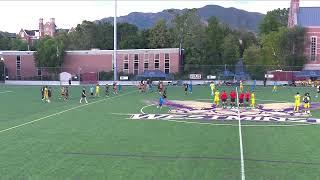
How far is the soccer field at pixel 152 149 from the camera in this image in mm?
13219

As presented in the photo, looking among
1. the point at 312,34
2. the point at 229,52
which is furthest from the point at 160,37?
the point at 312,34

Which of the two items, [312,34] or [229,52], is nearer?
[312,34]

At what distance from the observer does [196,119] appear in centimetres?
2616

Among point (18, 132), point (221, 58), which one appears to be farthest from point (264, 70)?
point (18, 132)

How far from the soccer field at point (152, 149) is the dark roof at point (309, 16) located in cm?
6641

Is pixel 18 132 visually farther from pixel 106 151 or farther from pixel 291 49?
pixel 291 49

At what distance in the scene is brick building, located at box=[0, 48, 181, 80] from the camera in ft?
267

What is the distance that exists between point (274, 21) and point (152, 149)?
98.1 m

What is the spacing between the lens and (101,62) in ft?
277

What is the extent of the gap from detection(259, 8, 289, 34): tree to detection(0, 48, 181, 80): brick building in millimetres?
33502

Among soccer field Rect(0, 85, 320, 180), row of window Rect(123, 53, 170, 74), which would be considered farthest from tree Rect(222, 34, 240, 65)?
soccer field Rect(0, 85, 320, 180)

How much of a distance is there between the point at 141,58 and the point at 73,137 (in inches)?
2495

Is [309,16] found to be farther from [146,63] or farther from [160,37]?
[146,63]

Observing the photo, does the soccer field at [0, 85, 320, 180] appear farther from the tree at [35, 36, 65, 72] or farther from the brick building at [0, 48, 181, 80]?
the tree at [35, 36, 65, 72]
